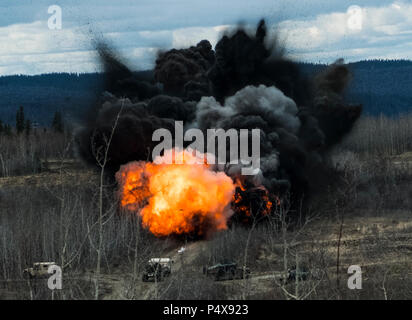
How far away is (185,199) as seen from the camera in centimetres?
6500

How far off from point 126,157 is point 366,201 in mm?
29371

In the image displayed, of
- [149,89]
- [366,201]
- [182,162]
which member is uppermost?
[149,89]

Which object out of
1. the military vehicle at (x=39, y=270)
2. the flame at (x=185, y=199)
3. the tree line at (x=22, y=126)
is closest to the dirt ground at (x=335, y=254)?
the flame at (x=185, y=199)

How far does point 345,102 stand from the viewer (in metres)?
91.3

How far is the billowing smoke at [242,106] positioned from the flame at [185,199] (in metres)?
2.44

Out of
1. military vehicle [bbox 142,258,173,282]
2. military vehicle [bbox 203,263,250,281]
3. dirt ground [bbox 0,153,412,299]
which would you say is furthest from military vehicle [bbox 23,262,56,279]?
military vehicle [bbox 203,263,250,281]

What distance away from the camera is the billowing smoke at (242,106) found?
2820 inches

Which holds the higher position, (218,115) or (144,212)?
(218,115)

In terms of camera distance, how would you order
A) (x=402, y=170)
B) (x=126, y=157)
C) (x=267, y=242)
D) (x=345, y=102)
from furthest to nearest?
(x=402, y=170) → (x=345, y=102) → (x=126, y=157) → (x=267, y=242)

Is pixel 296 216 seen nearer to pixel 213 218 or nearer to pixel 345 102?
pixel 213 218

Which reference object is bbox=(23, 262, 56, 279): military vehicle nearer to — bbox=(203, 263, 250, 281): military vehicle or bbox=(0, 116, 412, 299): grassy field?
bbox=(0, 116, 412, 299): grassy field

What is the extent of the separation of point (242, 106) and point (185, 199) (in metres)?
15.4

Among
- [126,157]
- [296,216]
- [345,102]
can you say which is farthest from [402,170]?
[126,157]

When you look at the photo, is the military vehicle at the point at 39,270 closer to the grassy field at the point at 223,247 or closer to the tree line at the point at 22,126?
the grassy field at the point at 223,247
